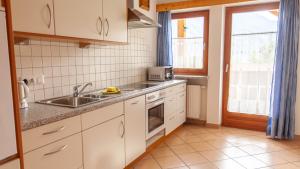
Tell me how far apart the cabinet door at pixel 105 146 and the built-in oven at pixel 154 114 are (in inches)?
22.7

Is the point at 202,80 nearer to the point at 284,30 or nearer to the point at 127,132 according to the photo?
the point at 284,30

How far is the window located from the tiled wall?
0.81m

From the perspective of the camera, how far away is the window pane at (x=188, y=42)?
399cm

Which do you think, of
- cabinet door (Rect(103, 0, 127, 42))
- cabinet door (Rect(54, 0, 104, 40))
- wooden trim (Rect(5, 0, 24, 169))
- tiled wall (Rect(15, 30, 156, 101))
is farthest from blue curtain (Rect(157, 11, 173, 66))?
wooden trim (Rect(5, 0, 24, 169))

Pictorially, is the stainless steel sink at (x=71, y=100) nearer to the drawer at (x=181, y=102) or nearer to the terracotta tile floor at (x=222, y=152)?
the terracotta tile floor at (x=222, y=152)

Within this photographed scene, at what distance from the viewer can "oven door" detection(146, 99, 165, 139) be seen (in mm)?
2756

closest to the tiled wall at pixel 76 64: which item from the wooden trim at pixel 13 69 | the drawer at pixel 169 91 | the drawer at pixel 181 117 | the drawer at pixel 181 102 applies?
the drawer at pixel 169 91

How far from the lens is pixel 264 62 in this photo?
3.54m

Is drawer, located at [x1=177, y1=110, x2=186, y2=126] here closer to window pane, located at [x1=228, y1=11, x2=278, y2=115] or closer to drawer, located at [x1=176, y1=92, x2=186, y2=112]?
drawer, located at [x1=176, y1=92, x2=186, y2=112]

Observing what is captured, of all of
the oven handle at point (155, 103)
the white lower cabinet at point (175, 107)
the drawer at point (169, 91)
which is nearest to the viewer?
the oven handle at point (155, 103)

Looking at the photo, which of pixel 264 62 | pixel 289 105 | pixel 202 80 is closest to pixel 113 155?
pixel 202 80

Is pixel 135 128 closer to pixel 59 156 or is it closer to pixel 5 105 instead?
pixel 59 156

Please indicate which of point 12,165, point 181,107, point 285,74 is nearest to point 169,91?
point 181,107

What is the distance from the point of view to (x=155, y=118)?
301 cm
